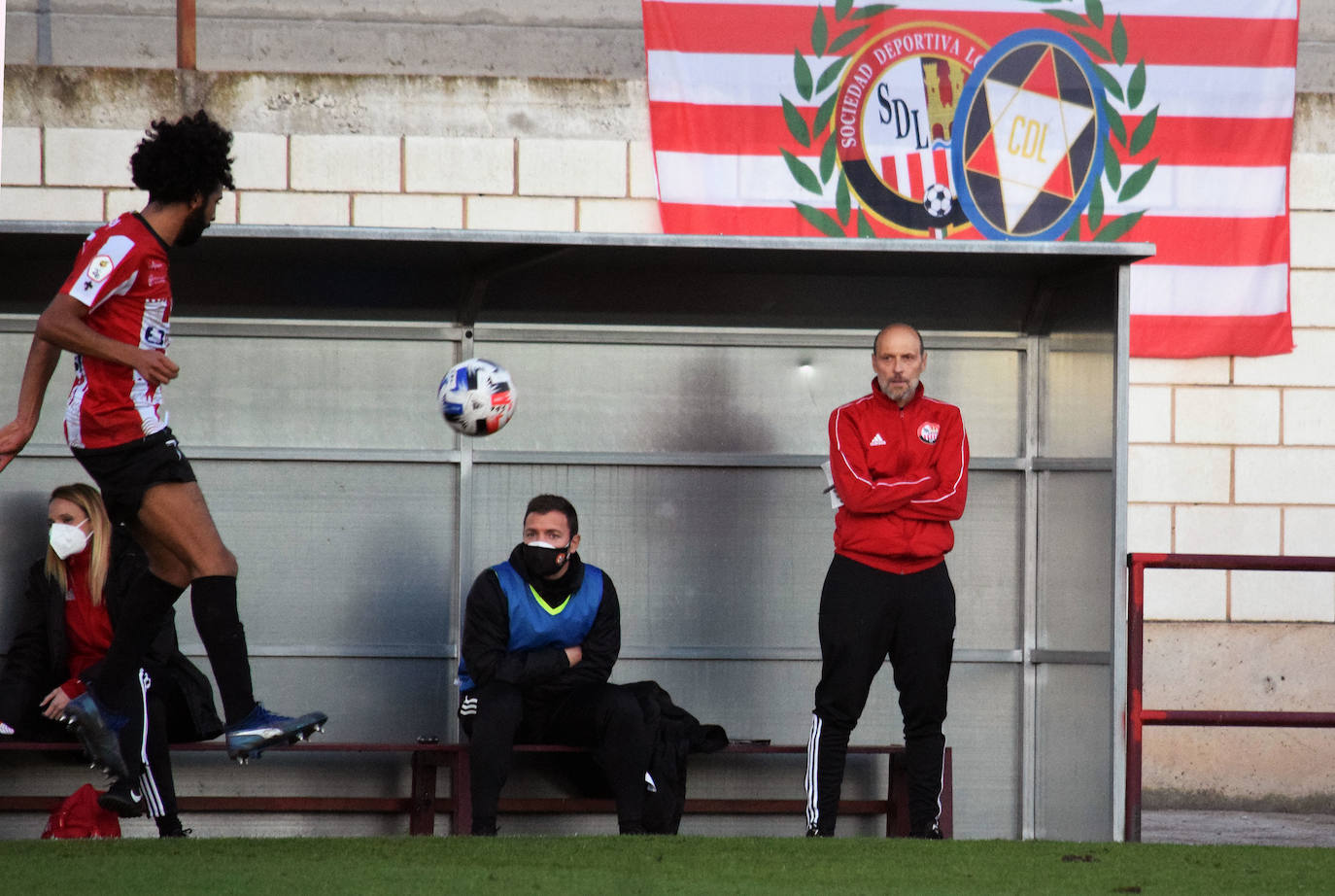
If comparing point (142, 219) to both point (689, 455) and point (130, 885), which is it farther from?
point (689, 455)

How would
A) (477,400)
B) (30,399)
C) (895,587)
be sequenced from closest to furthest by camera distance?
(30,399)
(895,587)
(477,400)

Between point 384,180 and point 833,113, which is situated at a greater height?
point 833,113

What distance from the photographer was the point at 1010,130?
7762mm

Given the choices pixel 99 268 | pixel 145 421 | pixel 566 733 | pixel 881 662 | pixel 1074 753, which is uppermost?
Result: pixel 99 268

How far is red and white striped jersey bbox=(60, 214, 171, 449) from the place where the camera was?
3.86 meters

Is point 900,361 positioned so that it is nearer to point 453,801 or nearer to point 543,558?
point 543,558

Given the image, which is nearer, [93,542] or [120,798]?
[120,798]

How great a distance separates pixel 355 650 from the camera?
20.7 feet

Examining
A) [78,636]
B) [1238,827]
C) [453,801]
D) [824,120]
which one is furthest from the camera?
[824,120]

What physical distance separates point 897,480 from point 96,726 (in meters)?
2.46

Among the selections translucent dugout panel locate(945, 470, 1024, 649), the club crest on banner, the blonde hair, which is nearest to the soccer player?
the blonde hair

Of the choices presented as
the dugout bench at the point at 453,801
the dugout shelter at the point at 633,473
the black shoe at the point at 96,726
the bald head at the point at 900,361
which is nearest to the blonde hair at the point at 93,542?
the dugout shelter at the point at 633,473

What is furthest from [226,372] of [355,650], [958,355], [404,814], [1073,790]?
[1073,790]

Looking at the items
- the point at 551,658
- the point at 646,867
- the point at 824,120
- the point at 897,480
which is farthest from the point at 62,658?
the point at 824,120
